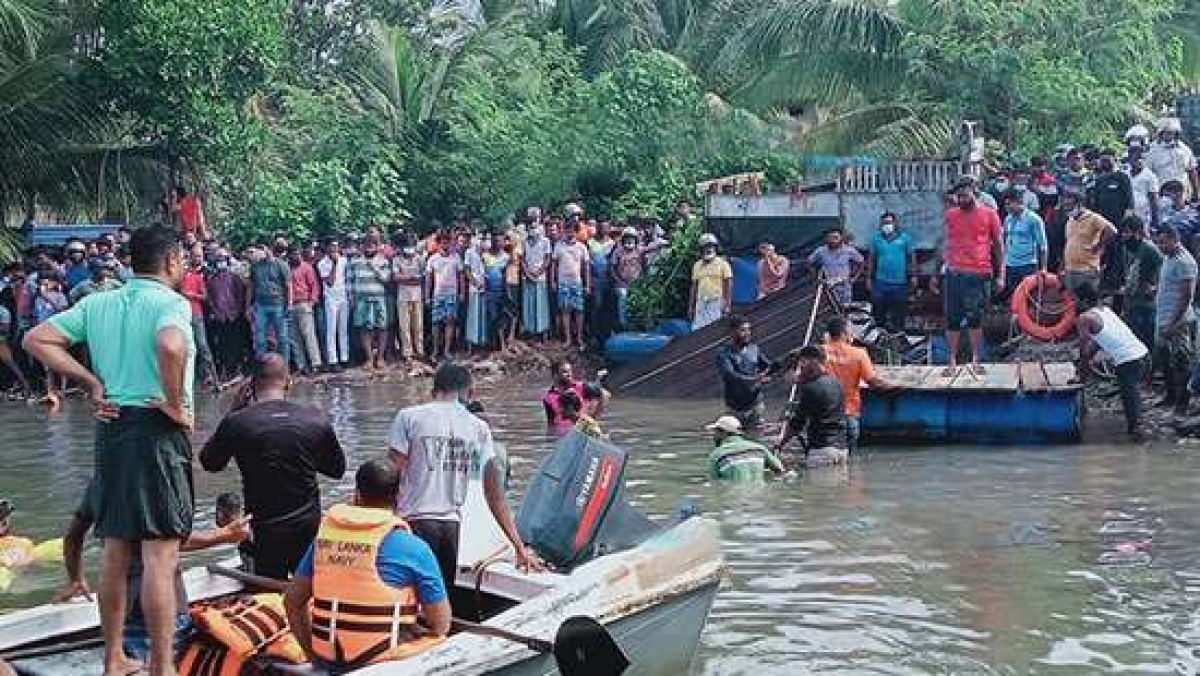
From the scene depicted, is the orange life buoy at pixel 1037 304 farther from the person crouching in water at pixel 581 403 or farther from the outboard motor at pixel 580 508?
the outboard motor at pixel 580 508

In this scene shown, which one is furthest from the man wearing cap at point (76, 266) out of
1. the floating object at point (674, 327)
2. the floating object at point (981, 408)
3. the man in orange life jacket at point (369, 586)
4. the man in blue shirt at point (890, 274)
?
the man in orange life jacket at point (369, 586)

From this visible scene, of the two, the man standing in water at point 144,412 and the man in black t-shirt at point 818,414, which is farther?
the man in black t-shirt at point 818,414

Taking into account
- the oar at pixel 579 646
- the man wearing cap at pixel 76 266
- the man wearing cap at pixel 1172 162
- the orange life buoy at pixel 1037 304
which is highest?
the man wearing cap at pixel 1172 162

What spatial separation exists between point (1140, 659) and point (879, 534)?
335 centimetres

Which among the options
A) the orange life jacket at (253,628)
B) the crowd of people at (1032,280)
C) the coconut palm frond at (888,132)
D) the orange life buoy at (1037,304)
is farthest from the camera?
the coconut palm frond at (888,132)

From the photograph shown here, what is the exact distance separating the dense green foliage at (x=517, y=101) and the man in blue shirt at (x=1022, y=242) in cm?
594

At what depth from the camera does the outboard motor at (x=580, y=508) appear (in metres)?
8.68

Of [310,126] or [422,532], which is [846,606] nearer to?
[422,532]

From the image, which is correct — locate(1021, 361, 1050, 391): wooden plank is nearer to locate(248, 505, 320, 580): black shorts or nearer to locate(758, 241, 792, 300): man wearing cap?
locate(758, 241, 792, 300): man wearing cap

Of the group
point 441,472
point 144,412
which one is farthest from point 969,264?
point 144,412

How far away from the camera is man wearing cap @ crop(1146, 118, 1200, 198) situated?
19.1 meters

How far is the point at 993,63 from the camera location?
2411cm

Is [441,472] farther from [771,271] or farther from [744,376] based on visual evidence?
[771,271]

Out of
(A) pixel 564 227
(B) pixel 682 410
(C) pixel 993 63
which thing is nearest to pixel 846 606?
(B) pixel 682 410
